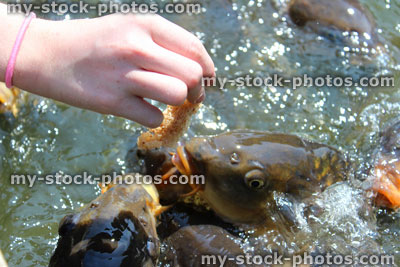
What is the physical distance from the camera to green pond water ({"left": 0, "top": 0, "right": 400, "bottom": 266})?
3029 millimetres

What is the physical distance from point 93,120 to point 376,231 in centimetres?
222

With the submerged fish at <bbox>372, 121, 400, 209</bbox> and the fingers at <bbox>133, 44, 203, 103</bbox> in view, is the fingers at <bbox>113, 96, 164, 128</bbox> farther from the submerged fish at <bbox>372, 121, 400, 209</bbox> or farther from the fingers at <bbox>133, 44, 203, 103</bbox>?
the submerged fish at <bbox>372, 121, 400, 209</bbox>

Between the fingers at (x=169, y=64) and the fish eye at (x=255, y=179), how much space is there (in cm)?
99

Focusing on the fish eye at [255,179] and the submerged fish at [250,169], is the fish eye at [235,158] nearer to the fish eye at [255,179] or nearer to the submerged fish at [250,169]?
the submerged fish at [250,169]

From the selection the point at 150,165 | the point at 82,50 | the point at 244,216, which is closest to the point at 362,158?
the point at 244,216

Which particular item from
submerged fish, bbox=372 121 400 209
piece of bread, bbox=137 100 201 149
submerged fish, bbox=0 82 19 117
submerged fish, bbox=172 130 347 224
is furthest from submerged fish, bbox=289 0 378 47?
submerged fish, bbox=0 82 19 117

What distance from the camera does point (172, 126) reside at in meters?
2.61

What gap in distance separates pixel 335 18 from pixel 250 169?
2.34 m

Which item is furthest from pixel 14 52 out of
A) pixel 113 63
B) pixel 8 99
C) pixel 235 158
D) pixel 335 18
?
pixel 335 18

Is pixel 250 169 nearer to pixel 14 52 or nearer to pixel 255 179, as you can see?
pixel 255 179

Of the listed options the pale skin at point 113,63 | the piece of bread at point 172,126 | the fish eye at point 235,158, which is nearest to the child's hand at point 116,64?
the pale skin at point 113,63

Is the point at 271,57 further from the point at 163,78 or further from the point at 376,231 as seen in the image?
the point at 163,78

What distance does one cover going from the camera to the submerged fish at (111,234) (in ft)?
7.36

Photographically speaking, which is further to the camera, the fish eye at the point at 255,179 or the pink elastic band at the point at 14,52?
the fish eye at the point at 255,179
